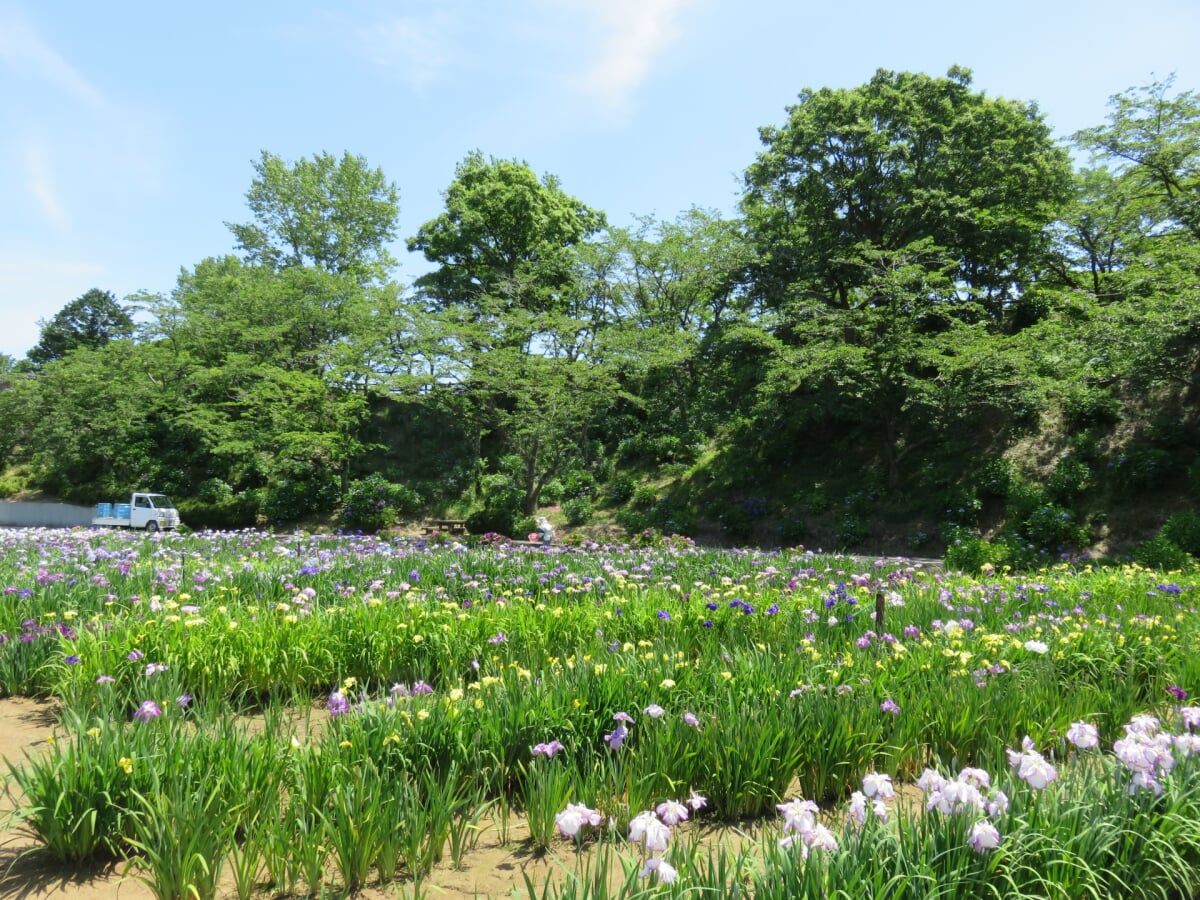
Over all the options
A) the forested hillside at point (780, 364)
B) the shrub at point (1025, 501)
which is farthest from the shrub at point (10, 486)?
the shrub at point (1025, 501)

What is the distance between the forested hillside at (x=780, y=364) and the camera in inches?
522

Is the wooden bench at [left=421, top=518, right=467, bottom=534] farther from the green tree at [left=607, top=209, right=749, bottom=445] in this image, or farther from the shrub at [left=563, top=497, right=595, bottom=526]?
the green tree at [left=607, top=209, right=749, bottom=445]

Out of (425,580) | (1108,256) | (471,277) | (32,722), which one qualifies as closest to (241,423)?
(471,277)

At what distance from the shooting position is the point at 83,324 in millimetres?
49969

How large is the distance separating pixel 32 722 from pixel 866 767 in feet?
16.0

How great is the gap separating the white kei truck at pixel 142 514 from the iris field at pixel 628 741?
17473mm

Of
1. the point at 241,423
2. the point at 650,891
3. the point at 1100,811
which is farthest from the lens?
the point at 241,423

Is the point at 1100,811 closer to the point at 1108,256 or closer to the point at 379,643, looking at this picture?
the point at 379,643

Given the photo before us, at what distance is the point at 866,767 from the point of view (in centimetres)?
306

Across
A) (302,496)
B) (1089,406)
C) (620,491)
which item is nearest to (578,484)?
(620,491)

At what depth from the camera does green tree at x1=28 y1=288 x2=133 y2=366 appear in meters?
48.0

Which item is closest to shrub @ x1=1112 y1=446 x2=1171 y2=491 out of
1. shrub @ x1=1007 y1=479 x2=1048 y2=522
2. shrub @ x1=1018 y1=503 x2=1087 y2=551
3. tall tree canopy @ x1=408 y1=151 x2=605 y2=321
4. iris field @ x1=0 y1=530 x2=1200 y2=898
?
shrub @ x1=1007 y1=479 x2=1048 y2=522

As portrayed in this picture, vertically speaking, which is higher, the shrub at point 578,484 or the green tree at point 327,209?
the green tree at point 327,209

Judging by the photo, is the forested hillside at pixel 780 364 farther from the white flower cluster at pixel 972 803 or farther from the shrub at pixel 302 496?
the white flower cluster at pixel 972 803
